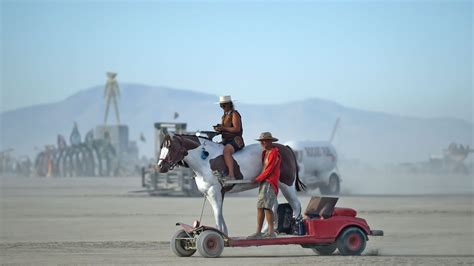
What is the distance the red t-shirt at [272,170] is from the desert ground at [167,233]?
1.34 m

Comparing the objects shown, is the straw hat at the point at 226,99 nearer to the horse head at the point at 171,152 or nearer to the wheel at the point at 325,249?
the horse head at the point at 171,152

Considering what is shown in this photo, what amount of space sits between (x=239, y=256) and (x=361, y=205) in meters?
22.1

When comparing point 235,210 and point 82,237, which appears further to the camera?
point 235,210

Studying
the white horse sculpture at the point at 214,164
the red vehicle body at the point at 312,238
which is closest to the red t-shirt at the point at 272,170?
the white horse sculpture at the point at 214,164

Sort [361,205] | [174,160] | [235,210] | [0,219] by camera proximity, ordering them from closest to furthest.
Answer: [174,160] → [0,219] → [235,210] → [361,205]

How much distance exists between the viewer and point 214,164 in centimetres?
2009

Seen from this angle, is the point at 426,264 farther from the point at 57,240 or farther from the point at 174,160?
the point at 57,240

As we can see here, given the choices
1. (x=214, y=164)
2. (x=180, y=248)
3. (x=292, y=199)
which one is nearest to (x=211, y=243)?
(x=180, y=248)

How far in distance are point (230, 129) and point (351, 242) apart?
290cm

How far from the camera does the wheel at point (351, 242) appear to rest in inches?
788

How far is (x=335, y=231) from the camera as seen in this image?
19984 millimetres

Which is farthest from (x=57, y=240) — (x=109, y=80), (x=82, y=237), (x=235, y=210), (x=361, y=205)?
(x=109, y=80)

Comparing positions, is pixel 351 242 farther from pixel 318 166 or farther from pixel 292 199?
pixel 318 166

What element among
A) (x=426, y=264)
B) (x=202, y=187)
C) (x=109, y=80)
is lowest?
(x=426, y=264)
